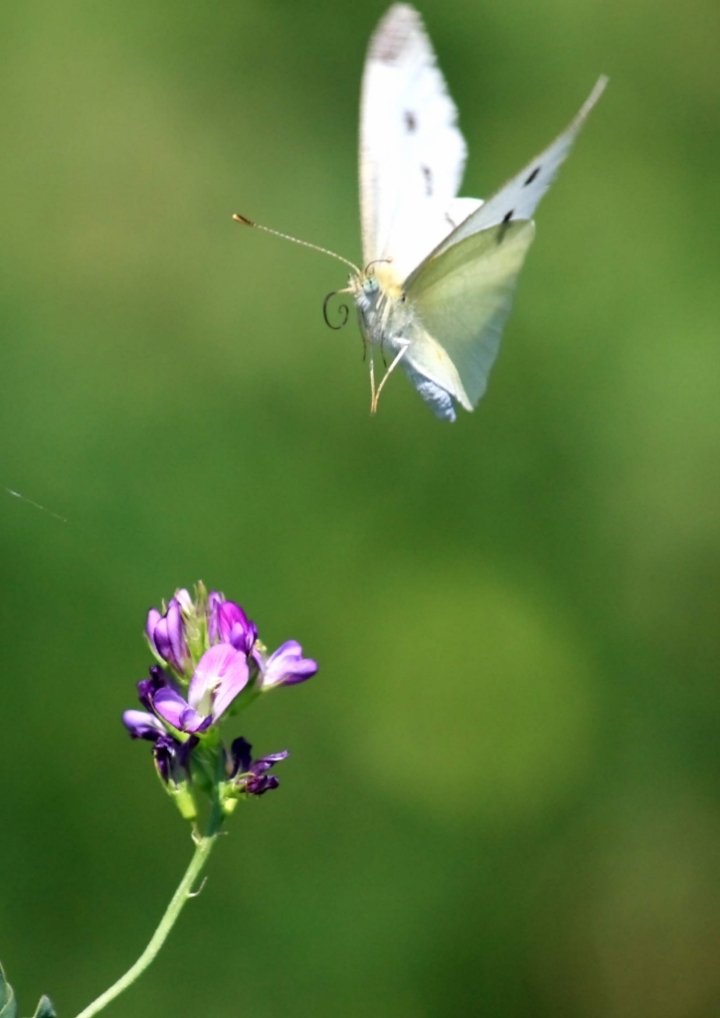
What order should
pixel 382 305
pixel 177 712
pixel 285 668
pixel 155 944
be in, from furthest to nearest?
pixel 382 305, pixel 285 668, pixel 177 712, pixel 155 944

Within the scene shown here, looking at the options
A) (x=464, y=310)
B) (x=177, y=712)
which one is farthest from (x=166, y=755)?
(x=464, y=310)

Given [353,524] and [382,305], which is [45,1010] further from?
[353,524]

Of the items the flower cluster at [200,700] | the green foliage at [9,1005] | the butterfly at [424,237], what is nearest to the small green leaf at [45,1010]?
the green foliage at [9,1005]

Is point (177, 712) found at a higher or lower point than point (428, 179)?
lower

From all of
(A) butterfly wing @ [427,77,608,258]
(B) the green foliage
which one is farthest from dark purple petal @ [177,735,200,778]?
(A) butterfly wing @ [427,77,608,258]

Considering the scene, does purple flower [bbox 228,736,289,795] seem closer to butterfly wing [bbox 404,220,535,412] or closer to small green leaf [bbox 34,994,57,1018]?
small green leaf [bbox 34,994,57,1018]

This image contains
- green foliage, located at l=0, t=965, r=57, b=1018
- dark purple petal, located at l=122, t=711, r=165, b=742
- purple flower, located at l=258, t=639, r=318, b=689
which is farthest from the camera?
purple flower, located at l=258, t=639, r=318, b=689
